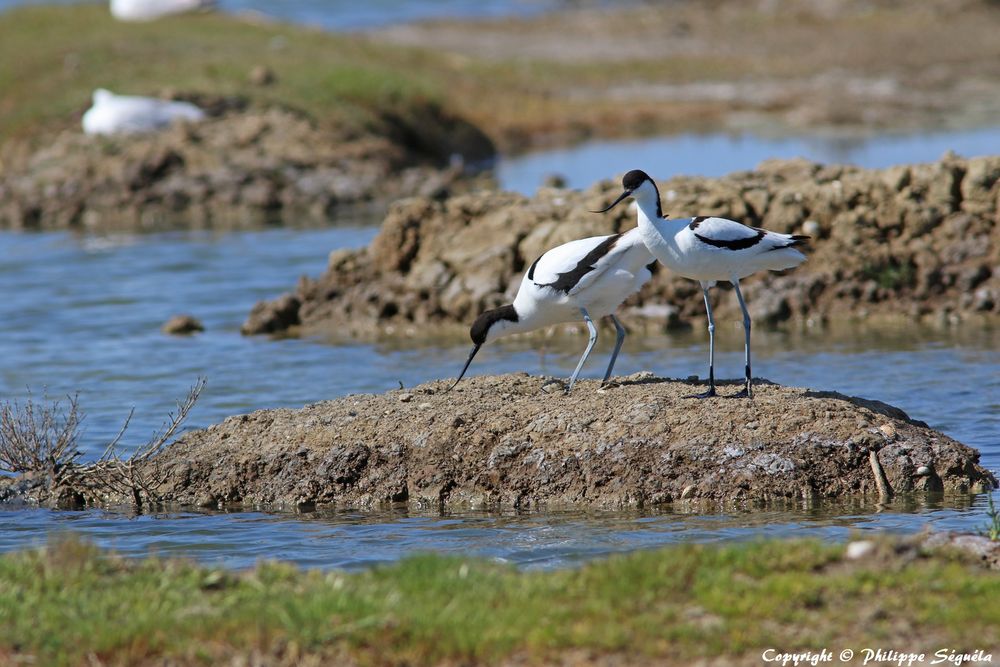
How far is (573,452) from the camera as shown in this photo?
10.5m

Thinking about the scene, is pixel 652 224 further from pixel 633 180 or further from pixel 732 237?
pixel 732 237

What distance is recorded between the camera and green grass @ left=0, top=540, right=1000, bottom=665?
21.7 ft

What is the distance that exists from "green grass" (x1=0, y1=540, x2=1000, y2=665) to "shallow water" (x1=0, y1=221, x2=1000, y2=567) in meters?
1.66

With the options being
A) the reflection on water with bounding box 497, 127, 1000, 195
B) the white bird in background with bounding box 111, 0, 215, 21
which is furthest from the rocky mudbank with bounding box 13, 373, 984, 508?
the white bird in background with bounding box 111, 0, 215, 21

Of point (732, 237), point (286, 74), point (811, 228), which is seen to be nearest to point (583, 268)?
point (732, 237)

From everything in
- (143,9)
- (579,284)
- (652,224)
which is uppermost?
(143,9)

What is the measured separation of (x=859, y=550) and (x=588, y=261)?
164 inches

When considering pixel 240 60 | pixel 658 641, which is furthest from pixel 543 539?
pixel 240 60

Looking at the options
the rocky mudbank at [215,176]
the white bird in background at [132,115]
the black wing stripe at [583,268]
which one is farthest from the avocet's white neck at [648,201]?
the white bird in background at [132,115]

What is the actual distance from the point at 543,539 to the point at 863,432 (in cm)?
258

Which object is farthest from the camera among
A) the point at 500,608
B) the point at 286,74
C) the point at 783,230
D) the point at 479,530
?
the point at 286,74

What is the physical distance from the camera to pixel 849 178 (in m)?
18.2

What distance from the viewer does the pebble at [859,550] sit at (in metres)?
7.48

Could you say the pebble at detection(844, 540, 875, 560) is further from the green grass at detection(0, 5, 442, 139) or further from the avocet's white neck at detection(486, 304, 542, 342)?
the green grass at detection(0, 5, 442, 139)
